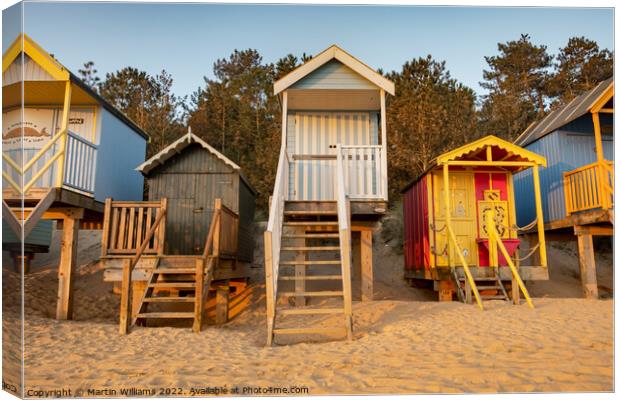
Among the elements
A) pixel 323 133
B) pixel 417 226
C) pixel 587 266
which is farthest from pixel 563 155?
pixel 323 133

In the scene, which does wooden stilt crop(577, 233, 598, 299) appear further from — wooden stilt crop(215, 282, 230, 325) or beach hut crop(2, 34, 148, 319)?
beach hut crop(2, 34, 148, 319)

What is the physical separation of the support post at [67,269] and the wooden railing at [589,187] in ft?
39.5

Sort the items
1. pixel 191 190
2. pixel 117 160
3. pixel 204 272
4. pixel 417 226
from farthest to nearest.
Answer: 1. pixel 417 226
2. pixel 191 190
3. pixel 117 160
4. pixel 204 272

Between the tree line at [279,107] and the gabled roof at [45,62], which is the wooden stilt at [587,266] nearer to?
the tree line at [279,107]

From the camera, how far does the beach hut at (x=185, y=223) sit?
890 cm

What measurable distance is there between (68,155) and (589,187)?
11939 mm

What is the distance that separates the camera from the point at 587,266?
1102 cm

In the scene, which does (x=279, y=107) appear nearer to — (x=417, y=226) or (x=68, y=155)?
(x=417, y=226)

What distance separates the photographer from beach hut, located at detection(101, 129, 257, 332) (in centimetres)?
890

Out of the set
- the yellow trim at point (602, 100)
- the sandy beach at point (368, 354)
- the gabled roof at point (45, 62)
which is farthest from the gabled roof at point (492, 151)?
the gabled roof at point (45, 62)

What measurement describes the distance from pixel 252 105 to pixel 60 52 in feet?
42.6

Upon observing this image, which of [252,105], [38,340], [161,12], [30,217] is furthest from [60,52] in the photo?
[252,105]

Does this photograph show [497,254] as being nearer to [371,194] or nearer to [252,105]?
[371,194]

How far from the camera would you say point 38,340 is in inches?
261
